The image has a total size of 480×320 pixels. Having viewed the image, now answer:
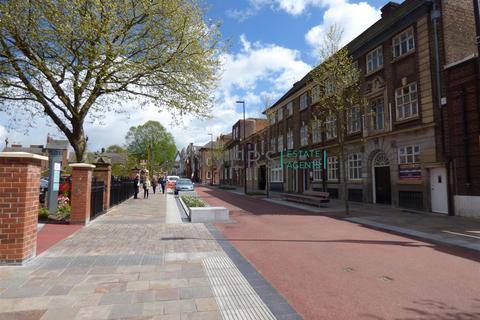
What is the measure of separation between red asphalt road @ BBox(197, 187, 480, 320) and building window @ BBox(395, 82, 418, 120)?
9409 millimetres

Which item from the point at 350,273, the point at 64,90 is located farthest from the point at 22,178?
the point at 64,90

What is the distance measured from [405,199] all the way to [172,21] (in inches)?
570

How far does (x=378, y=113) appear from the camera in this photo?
19.4 m

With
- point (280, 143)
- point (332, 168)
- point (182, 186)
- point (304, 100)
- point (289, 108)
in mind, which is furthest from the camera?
point (280, 143)

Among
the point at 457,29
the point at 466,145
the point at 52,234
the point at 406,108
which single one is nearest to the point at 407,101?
the point at 406,108

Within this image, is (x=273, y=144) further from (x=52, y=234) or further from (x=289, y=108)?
(x=52, y=234)

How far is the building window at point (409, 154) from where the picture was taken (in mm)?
16219

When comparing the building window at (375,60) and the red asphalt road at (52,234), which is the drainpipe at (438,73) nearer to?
the building window at (375,60)

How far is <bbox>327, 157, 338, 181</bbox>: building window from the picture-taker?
78.2ft

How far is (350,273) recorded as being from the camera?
5.81 meters

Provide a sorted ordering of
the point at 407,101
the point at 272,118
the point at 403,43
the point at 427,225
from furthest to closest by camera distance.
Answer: the point at 272,118, the point at 403,43, the point at 407,101, the point at 427,225

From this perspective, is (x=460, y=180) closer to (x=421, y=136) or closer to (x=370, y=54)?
(x=421, y=136)

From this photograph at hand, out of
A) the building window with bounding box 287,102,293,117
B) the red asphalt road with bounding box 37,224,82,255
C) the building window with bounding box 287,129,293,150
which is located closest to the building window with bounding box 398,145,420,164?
the building window with bounding box 287,129,293,150

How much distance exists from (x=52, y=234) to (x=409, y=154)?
16551 mm
